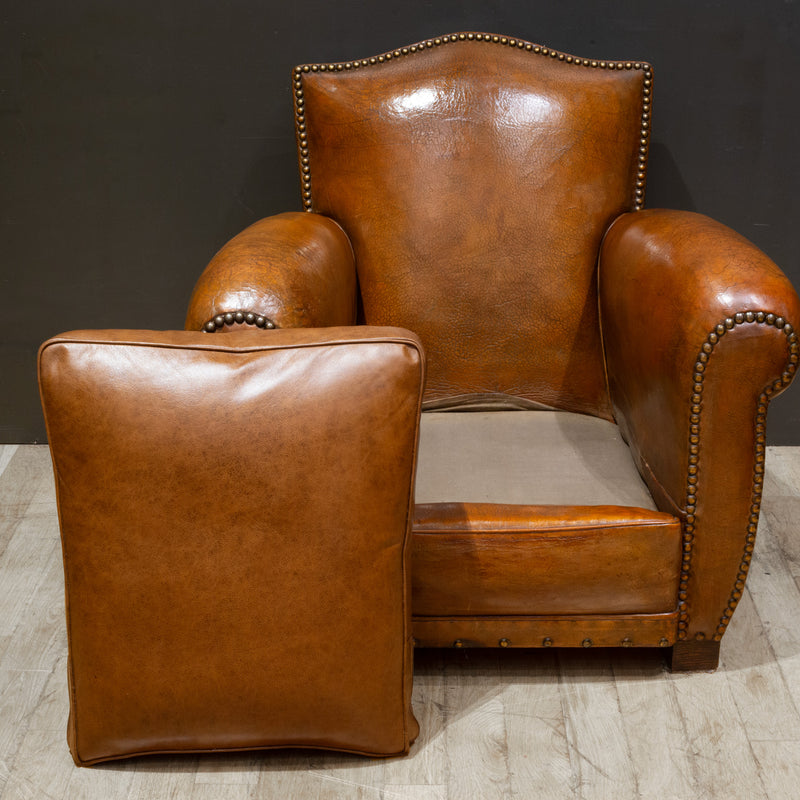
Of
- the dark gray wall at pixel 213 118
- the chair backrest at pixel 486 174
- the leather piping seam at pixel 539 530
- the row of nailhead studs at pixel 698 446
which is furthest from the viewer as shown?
the dark gray wall at pixel 213 118

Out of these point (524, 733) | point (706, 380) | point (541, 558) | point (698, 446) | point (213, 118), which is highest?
point (213, 118)

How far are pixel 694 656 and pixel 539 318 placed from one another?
69 centimetres

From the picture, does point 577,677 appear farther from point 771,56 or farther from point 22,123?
point 22,123

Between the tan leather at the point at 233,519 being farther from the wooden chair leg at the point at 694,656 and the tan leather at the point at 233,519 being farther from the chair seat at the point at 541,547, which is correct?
the wooden chair leg at the point at 694,656

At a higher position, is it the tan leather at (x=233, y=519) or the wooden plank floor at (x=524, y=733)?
the tan leather at (x=233, y=519)

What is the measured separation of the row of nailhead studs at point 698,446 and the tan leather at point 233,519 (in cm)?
45

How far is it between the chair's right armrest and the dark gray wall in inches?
17.3

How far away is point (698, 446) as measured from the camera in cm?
150

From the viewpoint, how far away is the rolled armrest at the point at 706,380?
1.44 m

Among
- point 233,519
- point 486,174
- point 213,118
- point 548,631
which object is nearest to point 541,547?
point 548,631

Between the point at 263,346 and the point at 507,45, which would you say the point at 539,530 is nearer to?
the point at 263,346

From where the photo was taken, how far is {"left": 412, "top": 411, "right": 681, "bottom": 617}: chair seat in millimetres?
1535

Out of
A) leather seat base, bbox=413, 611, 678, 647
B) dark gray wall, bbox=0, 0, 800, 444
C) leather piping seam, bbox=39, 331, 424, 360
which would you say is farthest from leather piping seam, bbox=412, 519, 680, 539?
dark gray wall, bbox=0, 0, 800, 444

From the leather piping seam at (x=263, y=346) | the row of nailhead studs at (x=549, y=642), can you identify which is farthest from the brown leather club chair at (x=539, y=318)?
the leather piping seam at (x=263, y=346)
